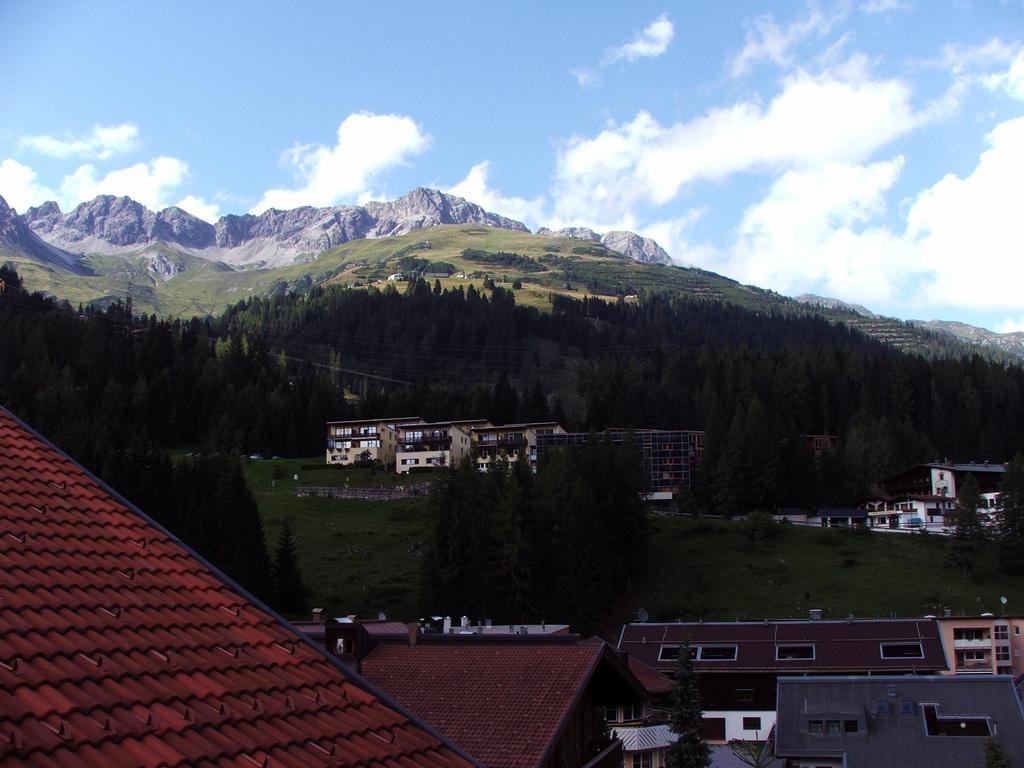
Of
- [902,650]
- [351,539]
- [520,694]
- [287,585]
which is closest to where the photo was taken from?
[520,694]

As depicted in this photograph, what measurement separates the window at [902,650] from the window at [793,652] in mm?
4724

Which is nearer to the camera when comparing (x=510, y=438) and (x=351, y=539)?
(x=351, y=539)

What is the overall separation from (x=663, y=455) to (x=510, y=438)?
2507cm

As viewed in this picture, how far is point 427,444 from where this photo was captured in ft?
525

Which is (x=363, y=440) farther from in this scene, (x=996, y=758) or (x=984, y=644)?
(x=996, y=758)

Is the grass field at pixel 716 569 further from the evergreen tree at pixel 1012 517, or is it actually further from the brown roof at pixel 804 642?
the brown roof at pixel 804 642

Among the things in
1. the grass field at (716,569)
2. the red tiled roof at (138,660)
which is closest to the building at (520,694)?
the red tiled roof at (138,660)

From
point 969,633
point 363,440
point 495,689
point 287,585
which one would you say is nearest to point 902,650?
point 969,633

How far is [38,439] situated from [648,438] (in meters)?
144

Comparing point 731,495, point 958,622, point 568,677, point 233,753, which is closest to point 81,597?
point 233,753

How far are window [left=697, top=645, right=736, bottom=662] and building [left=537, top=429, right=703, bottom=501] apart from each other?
242 feet

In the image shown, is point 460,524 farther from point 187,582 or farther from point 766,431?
point 187,582

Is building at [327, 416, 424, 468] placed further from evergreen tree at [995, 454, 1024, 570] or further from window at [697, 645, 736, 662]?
window at [697, 645, 736, 662]

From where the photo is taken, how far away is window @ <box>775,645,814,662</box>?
6981cm
